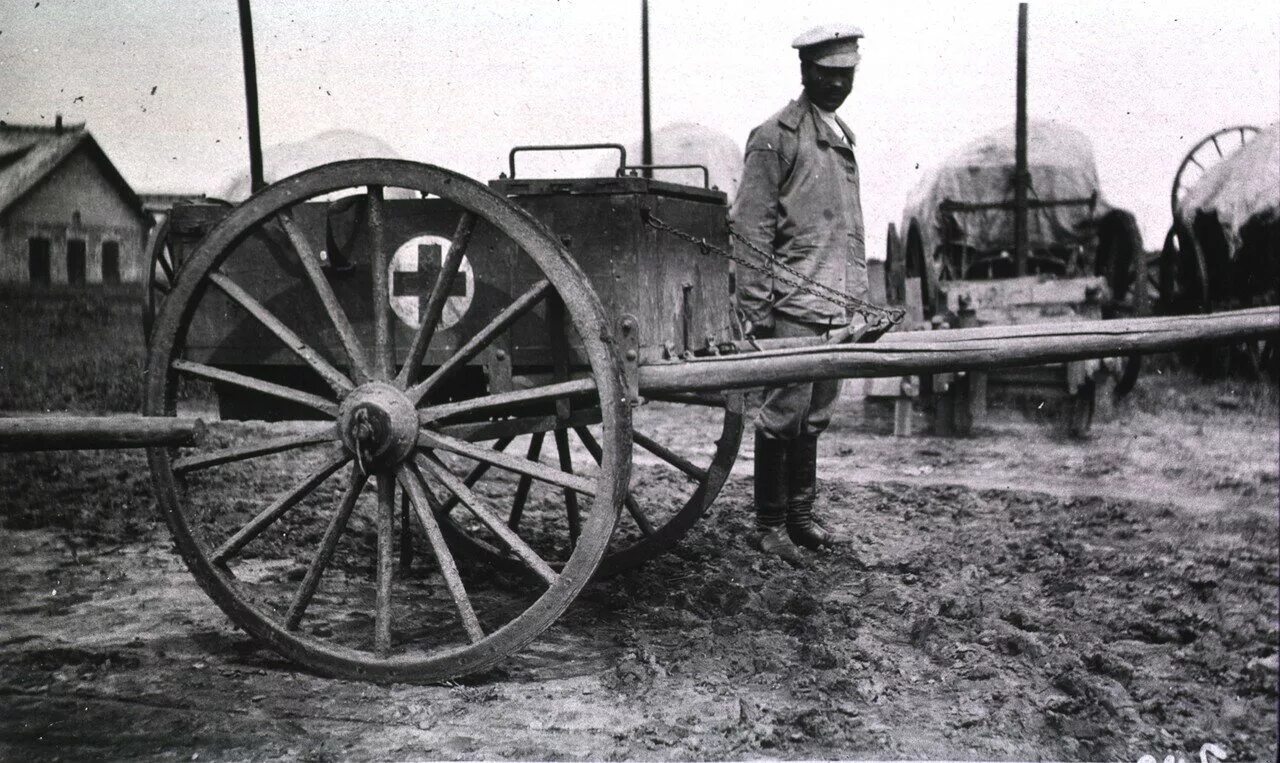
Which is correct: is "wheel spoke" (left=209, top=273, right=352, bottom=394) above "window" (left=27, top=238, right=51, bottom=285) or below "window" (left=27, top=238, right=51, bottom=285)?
below

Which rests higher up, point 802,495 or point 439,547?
point 439,547

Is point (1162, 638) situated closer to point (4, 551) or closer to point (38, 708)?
Result: point (38, 708)

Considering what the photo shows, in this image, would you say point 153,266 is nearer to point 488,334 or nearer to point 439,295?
point 439,295

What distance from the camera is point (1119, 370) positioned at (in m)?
8.12

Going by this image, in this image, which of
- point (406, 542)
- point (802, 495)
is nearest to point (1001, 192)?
point (802, 495)

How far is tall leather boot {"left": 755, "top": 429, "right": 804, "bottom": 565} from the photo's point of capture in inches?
189

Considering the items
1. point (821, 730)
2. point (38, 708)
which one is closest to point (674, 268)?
point (821, 730)

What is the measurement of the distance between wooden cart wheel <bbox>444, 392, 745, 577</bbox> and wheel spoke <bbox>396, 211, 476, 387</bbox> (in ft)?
2.28

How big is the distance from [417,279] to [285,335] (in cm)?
47

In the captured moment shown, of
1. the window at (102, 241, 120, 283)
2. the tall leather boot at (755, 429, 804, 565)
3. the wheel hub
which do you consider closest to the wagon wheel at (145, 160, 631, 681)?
the wheel hub

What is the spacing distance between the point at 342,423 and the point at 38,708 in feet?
4.10

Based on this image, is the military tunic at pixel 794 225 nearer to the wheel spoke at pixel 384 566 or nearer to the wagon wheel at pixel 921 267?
the wheel spoke at pixel 384 566

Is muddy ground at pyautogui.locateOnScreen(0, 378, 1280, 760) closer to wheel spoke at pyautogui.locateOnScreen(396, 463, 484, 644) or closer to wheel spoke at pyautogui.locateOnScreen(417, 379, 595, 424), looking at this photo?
wheel spoke at pyautogui.locateOnScreen(396, 463, 484, 644)

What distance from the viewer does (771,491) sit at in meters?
4.84
